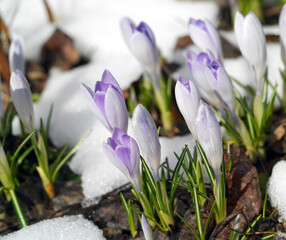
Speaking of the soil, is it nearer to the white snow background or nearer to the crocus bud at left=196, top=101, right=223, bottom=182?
the white snow background

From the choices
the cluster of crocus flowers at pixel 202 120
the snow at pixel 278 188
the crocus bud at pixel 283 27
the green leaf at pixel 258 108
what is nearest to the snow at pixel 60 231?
the cluster of crocus flowers at pixel 202 120

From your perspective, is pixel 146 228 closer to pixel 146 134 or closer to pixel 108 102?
pixel 146 134

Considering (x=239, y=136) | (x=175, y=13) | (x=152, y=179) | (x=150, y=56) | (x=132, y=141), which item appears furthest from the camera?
(x=175, y=13)

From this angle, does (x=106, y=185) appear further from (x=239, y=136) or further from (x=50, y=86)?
(x=50, y=86)

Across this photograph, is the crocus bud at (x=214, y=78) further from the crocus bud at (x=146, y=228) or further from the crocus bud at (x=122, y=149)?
the crocus bud at (x=146, y=228)

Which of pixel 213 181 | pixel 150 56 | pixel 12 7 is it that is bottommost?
pixel 213 181

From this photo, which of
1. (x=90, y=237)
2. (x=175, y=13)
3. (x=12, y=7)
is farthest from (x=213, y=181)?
(x=12, y=7)

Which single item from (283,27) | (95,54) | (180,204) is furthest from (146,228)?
(95,54)
